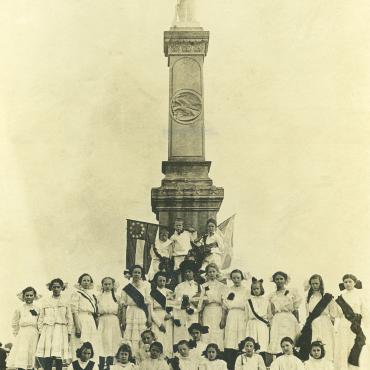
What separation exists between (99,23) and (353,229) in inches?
143

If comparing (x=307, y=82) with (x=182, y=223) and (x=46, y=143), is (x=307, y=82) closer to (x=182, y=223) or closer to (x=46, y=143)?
(x=182, y=223)

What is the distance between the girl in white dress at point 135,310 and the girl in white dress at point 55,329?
569 mm

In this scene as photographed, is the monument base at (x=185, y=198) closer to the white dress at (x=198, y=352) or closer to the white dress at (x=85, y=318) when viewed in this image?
the white dress at (x=85, y=318)

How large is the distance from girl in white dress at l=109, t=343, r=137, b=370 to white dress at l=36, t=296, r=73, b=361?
0.49 m

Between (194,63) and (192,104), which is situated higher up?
(194,63)

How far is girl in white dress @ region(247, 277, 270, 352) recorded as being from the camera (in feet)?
22.0

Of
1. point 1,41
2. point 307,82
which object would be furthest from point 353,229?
point 1,41

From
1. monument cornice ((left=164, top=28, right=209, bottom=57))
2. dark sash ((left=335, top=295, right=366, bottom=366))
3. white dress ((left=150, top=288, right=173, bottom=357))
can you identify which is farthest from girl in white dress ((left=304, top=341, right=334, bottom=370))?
monument cornice ((left=164, top=28, right=209, bottom=57))

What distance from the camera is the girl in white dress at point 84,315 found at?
6730 millimetres

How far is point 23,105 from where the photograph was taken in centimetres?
735

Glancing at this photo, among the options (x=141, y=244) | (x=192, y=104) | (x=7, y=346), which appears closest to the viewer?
(x=7, y=346)

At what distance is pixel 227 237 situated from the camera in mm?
7215

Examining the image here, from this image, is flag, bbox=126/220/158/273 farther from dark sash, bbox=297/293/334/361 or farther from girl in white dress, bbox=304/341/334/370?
girl in white dress, bbox=304/341/334/370

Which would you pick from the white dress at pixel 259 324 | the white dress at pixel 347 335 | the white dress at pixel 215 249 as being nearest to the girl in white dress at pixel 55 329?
the white dress at pixel 215 249
